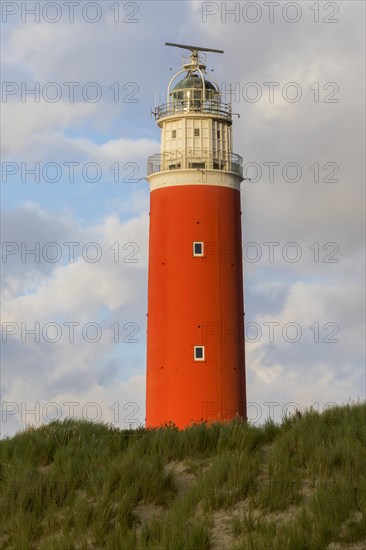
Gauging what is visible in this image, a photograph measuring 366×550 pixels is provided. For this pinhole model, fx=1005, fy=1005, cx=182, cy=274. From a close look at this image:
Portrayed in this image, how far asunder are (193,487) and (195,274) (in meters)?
18.9

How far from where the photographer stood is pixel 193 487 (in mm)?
16656

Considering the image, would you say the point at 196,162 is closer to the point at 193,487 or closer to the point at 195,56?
the point at 195,56

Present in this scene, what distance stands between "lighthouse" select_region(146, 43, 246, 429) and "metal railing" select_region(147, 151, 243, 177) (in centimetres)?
4

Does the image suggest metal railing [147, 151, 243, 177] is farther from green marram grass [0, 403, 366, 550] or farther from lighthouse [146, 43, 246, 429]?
green marram grass [0, 403, 366, 550]

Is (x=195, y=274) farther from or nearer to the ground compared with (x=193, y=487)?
farther from the ground

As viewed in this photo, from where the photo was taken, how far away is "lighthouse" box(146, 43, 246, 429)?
1366 inches

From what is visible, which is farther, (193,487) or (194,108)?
(194,108)

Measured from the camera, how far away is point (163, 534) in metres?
15.3

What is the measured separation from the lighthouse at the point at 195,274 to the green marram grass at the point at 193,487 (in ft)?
50.7

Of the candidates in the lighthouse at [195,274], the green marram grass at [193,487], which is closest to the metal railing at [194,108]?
the lighthouse at [195,274]

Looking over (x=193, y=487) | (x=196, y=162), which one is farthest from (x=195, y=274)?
(x=193, y=487)

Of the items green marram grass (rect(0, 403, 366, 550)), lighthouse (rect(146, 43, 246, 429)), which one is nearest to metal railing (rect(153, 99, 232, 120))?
lighthouse (rect(146, 43, 246, 429))

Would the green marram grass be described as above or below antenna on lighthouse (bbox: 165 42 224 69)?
below

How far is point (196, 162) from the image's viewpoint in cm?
3675
